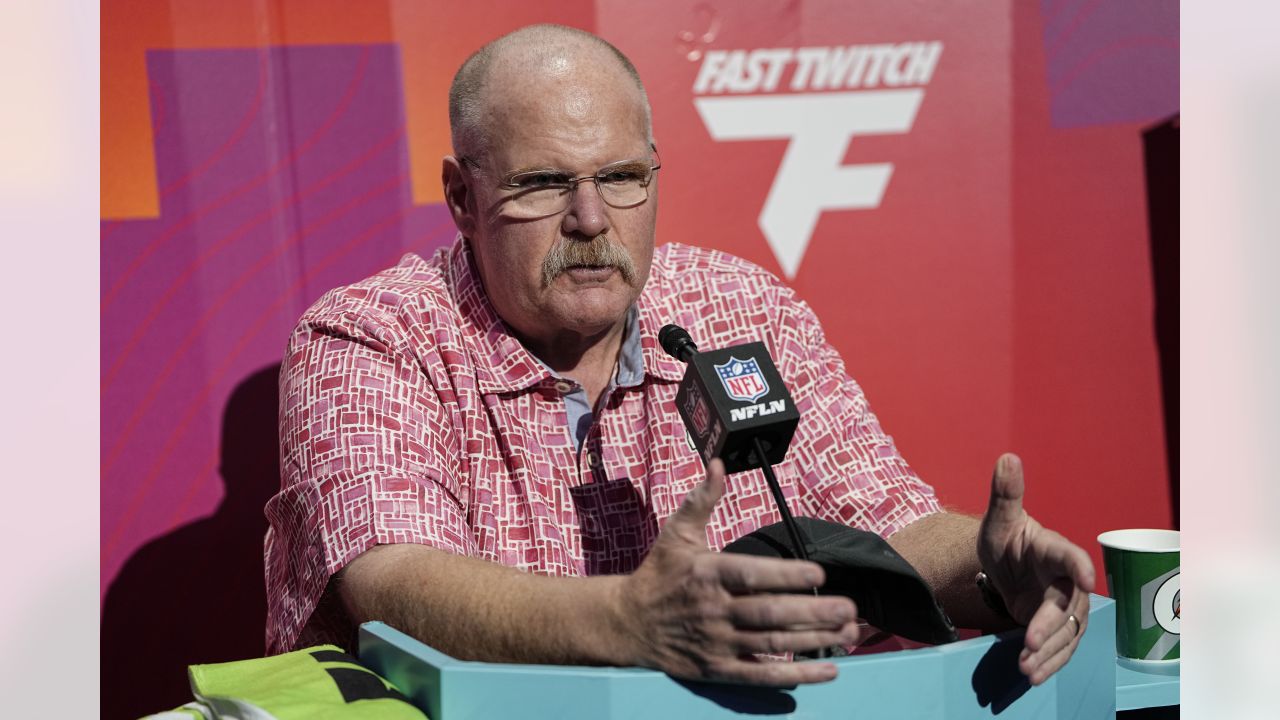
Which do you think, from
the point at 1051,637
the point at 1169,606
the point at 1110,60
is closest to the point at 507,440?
the point at 1051,637

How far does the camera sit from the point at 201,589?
99.4 inches

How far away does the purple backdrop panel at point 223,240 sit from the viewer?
241cm

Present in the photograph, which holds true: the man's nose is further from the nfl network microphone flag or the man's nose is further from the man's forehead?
the nfl network microphone flag

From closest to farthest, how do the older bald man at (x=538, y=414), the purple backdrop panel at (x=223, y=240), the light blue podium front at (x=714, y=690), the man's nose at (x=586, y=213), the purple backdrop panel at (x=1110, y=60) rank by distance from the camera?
the light blue podium front at (x=714, y=690), the older bald man at (x=538, y=414), the man's nose at (x=586, y=213), the purple backdrop panel at (x=223, y=240), the purple backdrop panel at (x=1110, y=60)

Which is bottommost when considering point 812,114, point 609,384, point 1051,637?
point 1051,637

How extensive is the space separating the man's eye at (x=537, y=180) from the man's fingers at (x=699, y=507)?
729 mm

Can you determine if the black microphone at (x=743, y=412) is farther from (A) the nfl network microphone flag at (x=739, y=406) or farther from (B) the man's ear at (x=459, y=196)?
(B) the man's ear at (x=459, y=196)

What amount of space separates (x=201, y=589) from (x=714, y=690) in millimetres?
1749

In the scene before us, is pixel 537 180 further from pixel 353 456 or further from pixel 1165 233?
pixel 1165 233

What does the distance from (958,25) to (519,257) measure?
1.38 m

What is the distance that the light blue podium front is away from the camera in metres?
1.05

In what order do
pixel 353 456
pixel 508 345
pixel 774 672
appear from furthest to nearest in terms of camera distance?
1. pixel 508 345
2. pixel 353 456
3. pixel 774 672

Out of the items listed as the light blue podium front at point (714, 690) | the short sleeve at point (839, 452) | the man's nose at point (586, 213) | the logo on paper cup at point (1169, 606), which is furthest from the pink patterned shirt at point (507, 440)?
the light blue podium front at point (714, 690)

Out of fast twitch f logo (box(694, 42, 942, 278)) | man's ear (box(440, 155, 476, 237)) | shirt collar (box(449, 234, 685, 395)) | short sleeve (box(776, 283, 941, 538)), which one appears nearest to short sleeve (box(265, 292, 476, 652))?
shirt collar (box(449, 234, 685, 395))
